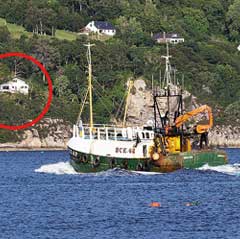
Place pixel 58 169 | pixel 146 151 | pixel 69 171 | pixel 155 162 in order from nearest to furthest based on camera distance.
→ pixel 155 162 < pixel 146 151 < pixel 69 171 < pixel 58 169

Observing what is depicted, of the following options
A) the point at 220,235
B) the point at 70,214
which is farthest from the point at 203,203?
the point at 220,235

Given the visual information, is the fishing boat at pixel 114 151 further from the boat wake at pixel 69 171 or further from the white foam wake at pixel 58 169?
the white foam wake at pixel 58 169

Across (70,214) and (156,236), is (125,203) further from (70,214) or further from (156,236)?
(156,236)

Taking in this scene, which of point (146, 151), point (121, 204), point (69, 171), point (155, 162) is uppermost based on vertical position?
point (146, 151)

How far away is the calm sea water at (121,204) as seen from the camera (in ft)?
257

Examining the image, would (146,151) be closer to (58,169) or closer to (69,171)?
(69,171)

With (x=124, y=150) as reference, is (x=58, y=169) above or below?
below

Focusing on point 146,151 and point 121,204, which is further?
point 146,151

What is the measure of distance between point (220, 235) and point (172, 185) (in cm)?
3201

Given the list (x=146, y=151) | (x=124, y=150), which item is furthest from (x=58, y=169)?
(x=146, y=151)

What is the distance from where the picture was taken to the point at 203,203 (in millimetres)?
93000

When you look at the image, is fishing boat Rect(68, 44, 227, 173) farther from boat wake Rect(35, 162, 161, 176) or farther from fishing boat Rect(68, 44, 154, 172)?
boat wake Rect(35, 162, 161, 176)

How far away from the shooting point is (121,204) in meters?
93.1

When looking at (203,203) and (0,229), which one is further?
(203,203)
